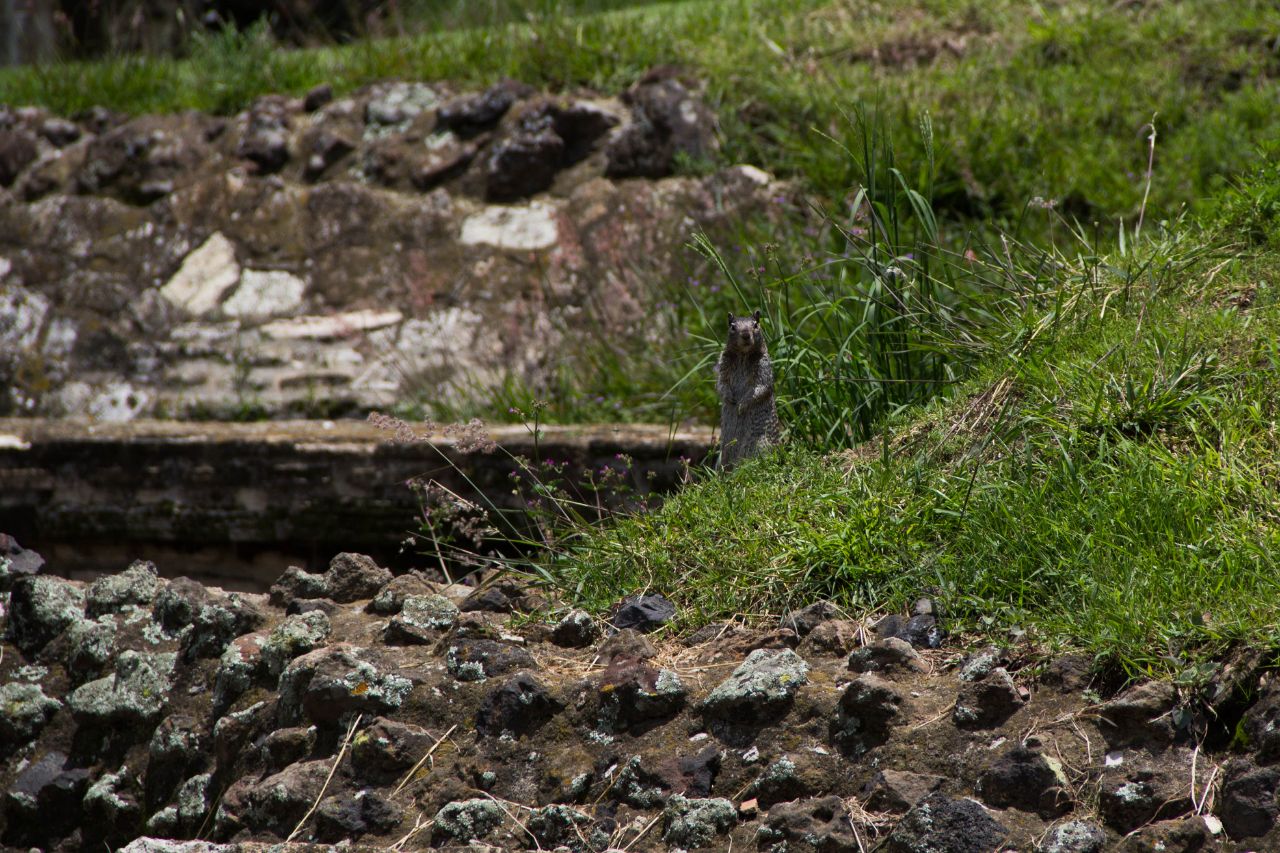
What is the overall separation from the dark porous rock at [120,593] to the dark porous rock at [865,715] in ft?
6.60

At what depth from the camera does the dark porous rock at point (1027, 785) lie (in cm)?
191

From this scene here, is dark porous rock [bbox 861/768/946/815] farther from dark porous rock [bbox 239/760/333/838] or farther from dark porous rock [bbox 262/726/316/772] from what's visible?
dark porous rock [bbox 262/726/316/772]

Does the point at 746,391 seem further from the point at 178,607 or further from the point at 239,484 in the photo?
the point at 239,484

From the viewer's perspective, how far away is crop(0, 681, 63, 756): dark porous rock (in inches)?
116

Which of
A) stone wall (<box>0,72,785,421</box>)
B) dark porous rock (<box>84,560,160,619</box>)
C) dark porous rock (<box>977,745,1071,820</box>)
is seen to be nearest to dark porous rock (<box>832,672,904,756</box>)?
dark porous rock (<box>977,745,1071,820</box>)

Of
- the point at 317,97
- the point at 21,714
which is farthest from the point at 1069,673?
the point at 317,97

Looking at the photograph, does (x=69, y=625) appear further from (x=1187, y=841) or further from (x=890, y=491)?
(x=1187, y=841)

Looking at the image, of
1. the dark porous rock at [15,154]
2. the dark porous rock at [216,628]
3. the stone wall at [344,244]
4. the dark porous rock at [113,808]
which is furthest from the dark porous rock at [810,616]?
the dark porous rock at [15,154]

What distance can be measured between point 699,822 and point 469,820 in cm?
44

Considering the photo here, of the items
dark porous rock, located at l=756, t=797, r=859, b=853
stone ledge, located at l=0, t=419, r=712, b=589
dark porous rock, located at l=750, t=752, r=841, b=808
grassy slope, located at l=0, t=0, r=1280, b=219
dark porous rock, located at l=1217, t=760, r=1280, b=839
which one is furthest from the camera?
grassy slope, located at l=0, t=0, r=1280, b=219

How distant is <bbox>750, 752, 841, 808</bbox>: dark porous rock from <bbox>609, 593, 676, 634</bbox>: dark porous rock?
0.61 metres

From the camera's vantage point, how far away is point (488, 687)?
8.13 ft

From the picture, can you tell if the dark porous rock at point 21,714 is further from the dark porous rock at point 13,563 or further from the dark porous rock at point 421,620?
the dark porous rock at point 421,620

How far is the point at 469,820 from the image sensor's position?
7.11ft
